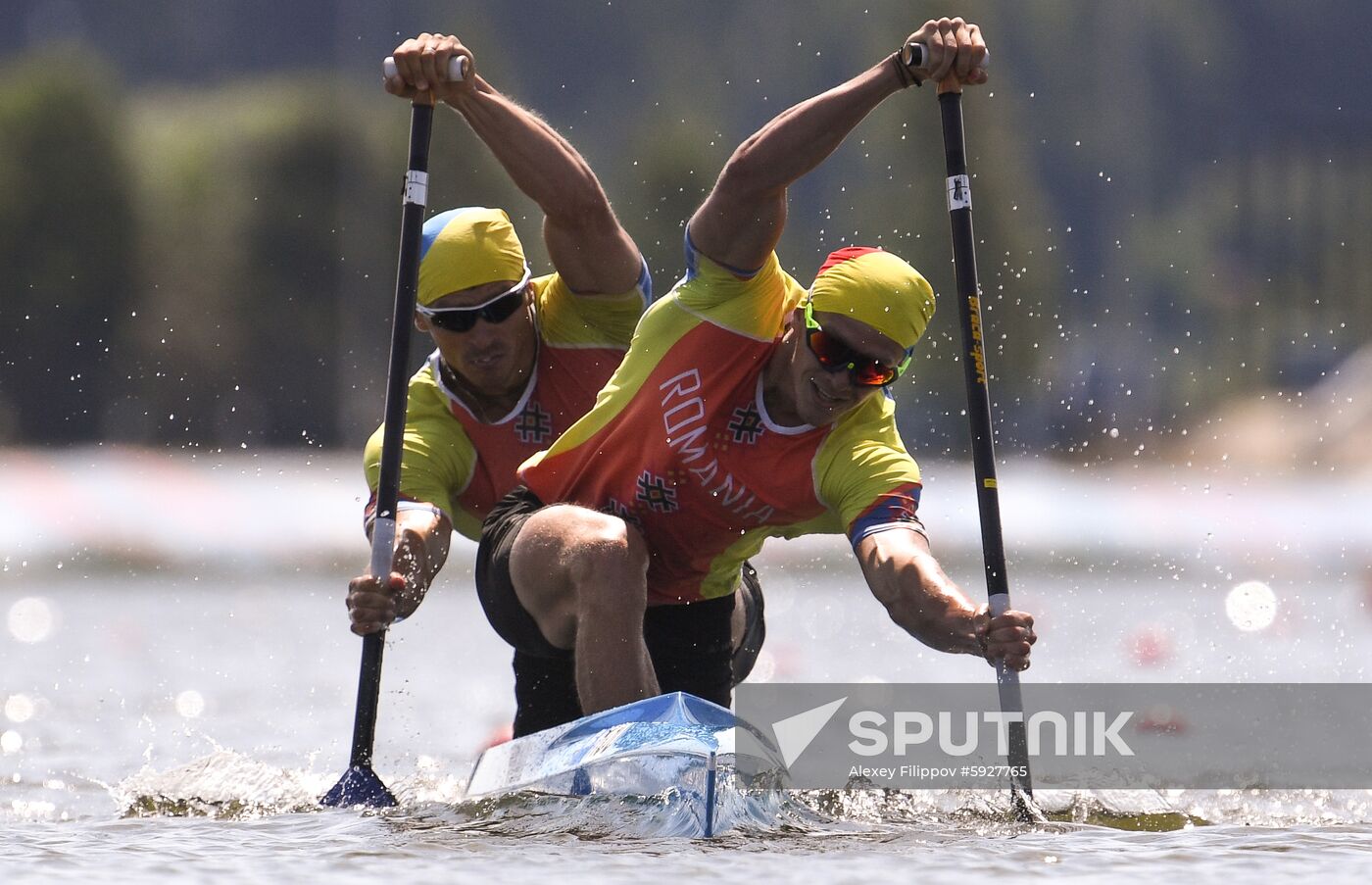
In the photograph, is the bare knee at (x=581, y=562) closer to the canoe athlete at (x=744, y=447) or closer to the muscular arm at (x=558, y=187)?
the canoe athlete at (x=744, y=447)

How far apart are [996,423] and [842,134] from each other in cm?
3274

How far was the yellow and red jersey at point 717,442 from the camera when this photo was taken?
18.3ft

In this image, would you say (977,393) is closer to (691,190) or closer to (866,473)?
(866,473)

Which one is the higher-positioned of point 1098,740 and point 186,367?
point 186,367

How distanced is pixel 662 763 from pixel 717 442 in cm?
103

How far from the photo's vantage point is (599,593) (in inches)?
210

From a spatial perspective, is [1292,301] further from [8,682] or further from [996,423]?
[8,682]

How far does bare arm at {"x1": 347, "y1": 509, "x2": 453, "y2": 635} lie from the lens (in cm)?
593

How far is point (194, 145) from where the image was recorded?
166 ft

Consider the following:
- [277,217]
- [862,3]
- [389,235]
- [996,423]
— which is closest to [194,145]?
[277,217]

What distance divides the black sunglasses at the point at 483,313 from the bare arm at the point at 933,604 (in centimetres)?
141

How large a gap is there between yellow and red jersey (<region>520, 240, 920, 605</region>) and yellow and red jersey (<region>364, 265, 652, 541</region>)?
0.44 m

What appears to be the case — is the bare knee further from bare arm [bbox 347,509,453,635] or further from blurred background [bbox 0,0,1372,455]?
blurred background [bbox 0,0,1372,455]

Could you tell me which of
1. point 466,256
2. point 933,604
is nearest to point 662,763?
point 933,604
